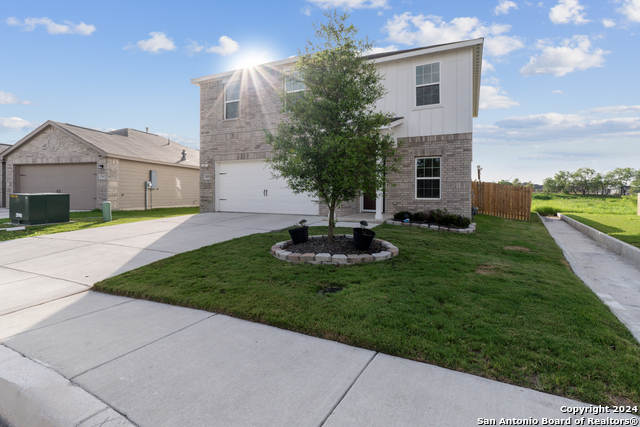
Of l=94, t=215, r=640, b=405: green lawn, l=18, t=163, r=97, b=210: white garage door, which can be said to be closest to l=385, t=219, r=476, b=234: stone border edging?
l=94, t=215, r=640, b=405: green lawn

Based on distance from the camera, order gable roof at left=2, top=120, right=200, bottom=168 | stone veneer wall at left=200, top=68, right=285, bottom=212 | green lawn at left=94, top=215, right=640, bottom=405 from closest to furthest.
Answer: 1. green lawn at left=94, top=215, right=640, bottom=405
2. stone veneer wall at left=200, top=68, right=285, bottom=212
3. gable roof at left=2, top=120, right=200, bottom=168

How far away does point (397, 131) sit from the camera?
37.7 ft

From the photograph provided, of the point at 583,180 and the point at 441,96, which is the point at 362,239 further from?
the point at 583,180

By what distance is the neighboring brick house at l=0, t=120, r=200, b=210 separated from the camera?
1705 centimetres

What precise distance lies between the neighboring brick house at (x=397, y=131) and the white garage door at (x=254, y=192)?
1.7 inches

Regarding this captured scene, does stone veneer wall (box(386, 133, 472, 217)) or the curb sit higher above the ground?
stone veneer wall (box(386, 133, 472, 217))

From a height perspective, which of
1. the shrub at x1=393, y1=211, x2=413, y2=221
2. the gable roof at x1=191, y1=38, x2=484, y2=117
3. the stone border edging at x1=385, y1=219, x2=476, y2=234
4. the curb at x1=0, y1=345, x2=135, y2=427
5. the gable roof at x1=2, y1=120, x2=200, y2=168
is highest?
the gable roof at x1=191, y1=38, x2=484, y2=117

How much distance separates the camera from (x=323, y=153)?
5.86 meters

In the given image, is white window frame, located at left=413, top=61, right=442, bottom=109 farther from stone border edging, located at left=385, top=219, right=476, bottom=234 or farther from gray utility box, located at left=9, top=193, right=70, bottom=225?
gray utility box, located at left=9, top=193, right=70, bottom=225

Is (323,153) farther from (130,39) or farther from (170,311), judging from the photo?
(130,39)

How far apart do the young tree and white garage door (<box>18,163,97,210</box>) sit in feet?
54.8

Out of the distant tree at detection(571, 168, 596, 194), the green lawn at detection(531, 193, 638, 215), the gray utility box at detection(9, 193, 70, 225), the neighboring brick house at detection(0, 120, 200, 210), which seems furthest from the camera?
the distant tree at detection(571, 168, 596, 194)

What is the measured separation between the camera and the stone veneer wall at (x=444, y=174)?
10.7 m

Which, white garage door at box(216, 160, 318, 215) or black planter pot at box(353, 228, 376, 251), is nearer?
black planter pot at box(353, 228, 376, 251)
